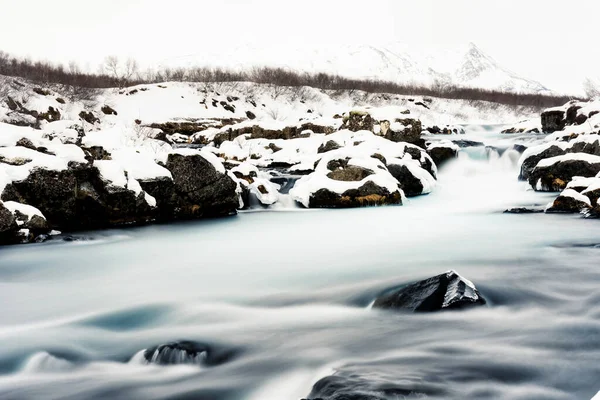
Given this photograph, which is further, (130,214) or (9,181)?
(130,214)

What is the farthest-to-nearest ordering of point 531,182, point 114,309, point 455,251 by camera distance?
point 531,182 → point 455,251 → point 114,309

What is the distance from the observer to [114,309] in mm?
4613

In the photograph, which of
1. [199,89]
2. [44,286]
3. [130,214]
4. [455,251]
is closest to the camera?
[44,286]

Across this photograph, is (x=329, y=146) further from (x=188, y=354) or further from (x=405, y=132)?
(x=188, y=354)

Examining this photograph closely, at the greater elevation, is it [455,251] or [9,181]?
[9,181]

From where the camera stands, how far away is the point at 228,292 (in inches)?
203

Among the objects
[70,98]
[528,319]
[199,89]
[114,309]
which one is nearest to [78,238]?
[114,309]

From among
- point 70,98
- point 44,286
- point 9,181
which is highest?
point 70,98

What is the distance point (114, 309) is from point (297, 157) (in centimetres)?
1237

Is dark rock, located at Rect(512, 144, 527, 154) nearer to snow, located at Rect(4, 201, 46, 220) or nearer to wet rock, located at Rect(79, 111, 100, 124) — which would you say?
snow, located at Rect(4, 201, 46, 220)

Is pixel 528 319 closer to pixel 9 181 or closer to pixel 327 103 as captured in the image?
pixel 9 181

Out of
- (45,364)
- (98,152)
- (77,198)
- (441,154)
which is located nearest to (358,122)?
(441,154)

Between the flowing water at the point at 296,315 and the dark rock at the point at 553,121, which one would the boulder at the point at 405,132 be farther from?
the dark rock at the point at 553,121

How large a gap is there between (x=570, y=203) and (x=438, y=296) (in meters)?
6.36
